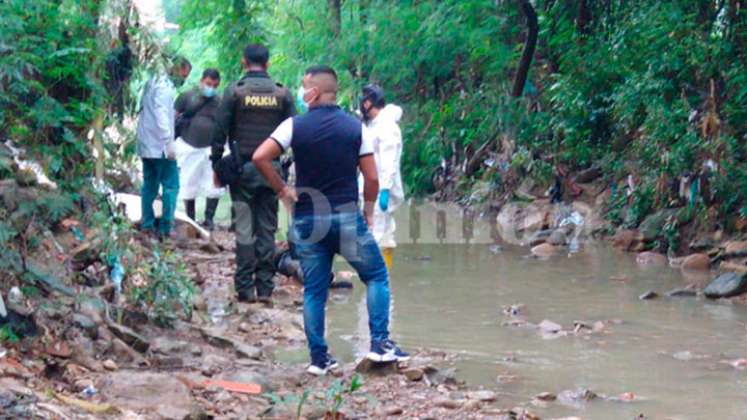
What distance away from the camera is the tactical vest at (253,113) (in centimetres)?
934

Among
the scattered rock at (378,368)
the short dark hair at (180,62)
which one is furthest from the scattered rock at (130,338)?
the short dark hair at (180,62)

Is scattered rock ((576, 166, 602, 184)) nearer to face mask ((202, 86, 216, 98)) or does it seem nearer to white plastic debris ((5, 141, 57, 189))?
face mask ((202, 86, 216, 98))

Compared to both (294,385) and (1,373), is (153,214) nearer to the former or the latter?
(294,385)

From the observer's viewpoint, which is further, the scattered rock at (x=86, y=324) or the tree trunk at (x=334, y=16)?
the tree trunk at (x=334, y=16)

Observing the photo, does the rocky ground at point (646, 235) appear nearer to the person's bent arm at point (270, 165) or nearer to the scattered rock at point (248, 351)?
the scattered rock at point (248, 351)

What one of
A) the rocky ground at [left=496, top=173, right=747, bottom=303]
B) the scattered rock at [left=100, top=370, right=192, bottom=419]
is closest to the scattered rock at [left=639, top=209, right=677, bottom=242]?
the rocky ground at [left=496, top=173, right=747, bottom=303]

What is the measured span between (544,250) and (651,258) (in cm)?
144

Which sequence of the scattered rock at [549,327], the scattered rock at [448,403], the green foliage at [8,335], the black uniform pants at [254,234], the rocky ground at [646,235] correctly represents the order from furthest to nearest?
the rocky ground at [646,235] → the black uniform pants at [254,234] → the scattered rock at [549,327] → the scattered rock at [448,403] → the green foliage at [8,335]

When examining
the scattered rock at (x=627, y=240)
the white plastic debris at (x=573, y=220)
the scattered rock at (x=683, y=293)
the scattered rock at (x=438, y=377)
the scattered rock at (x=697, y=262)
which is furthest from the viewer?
the white plastic debris at (x=573, y=220)

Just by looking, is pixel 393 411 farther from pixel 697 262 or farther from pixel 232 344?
pixel 697 262

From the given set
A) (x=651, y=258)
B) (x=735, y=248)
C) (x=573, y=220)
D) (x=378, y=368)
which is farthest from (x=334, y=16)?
(x=378, y=368)

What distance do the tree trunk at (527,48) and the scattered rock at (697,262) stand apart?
6.87 m

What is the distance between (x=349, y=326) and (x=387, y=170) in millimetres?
1371

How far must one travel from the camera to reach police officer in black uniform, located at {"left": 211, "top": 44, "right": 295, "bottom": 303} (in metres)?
9.34
